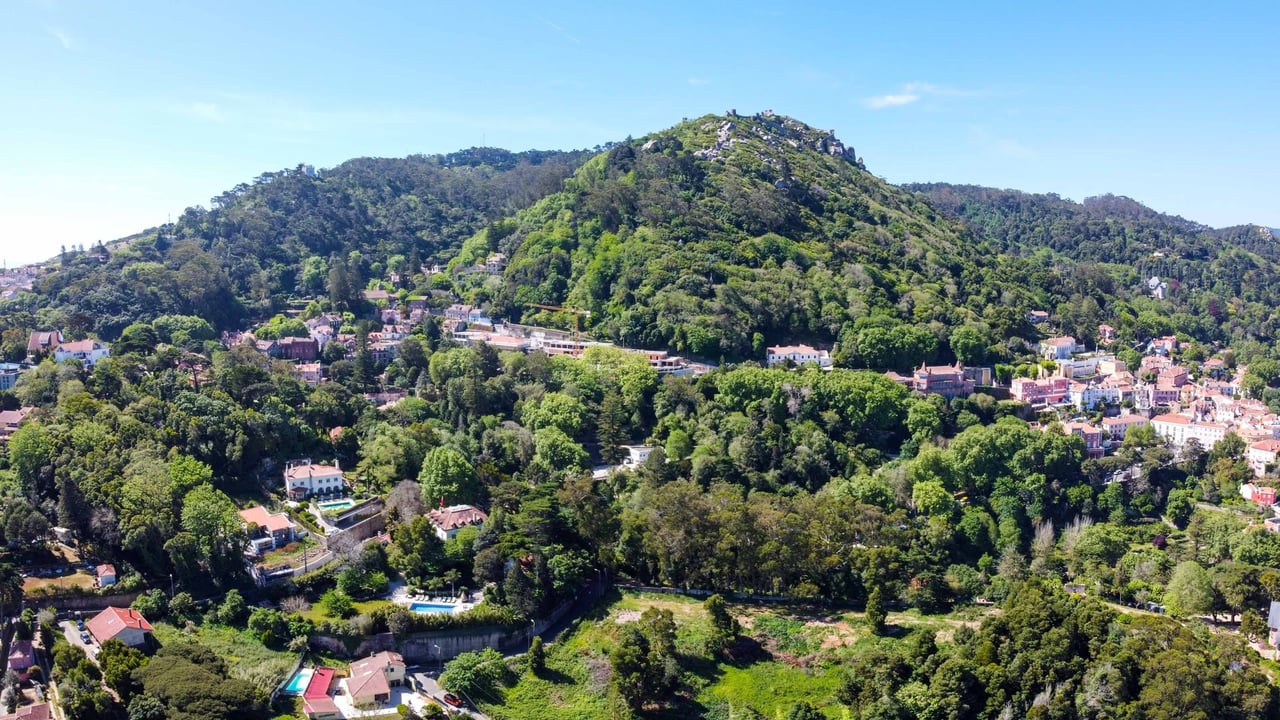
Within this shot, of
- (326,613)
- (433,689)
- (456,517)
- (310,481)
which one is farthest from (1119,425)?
(326,613)

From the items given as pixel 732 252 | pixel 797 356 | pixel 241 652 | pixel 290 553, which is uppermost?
pixel 732 252

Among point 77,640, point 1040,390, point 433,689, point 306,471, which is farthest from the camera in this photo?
point 1040,390

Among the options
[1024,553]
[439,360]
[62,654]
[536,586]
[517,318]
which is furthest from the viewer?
[517,318]

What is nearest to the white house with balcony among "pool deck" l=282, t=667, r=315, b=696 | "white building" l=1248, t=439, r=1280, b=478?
"pool deck" l=282, t=667, r=315, b=696

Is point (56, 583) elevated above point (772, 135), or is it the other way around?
point (772, 135)

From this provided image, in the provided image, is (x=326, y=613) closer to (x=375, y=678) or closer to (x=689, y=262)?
(x=375, y=678)

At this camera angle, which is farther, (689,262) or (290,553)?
(689,262)

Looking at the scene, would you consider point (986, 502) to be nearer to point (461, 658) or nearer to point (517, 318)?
point (461, 658)

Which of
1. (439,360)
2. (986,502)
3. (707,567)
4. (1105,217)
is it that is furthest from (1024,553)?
(1105,217)

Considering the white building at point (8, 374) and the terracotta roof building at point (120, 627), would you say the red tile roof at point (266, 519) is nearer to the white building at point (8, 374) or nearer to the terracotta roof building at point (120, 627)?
the terracotta roof building at point (120, 627)
